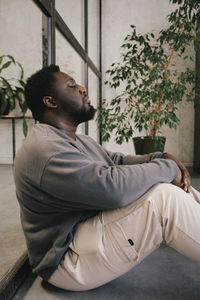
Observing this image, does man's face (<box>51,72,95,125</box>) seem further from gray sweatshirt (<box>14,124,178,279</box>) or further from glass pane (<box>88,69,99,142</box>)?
glass pane (<box>88,69,99,142</box>)

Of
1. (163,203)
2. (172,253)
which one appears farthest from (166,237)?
(172,253)

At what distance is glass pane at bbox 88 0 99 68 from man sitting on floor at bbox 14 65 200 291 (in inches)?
113

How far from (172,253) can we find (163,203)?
640 mm

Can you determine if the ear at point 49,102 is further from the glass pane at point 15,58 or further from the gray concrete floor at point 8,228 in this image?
the gray concrete floor at point 8,228

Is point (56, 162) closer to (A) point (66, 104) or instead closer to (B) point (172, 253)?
(A) point (66, 104)

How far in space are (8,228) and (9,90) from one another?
805 mm

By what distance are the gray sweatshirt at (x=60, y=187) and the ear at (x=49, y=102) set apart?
0.46 feet

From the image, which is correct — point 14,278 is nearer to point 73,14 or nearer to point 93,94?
point 73,14

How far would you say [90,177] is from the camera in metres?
0.80

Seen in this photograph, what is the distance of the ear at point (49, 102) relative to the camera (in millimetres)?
1063

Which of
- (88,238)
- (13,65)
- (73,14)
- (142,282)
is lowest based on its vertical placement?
(142,282)

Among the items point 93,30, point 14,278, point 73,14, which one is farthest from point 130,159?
point 93,30

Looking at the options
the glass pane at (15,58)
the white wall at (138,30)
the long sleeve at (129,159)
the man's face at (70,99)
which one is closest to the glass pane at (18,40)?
the glass pane at (15,58)

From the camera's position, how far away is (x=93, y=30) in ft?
12.4
